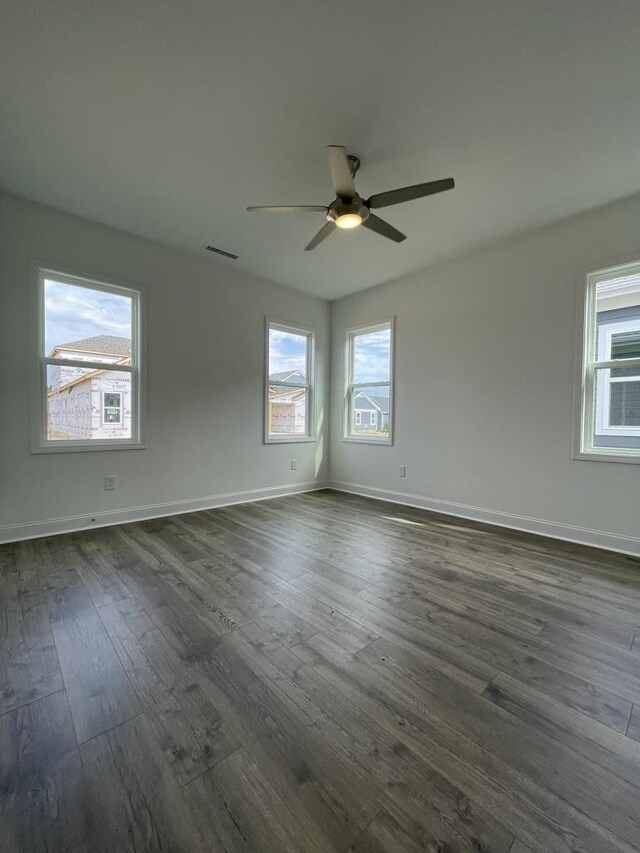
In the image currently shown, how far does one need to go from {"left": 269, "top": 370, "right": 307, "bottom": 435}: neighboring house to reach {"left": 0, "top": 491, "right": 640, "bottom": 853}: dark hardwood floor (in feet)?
8.43

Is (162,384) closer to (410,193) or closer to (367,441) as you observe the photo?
(367,441)

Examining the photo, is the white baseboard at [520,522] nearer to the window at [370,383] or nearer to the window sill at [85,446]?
the window at [370,383]

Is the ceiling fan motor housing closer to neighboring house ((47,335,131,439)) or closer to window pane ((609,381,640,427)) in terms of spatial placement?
neighboring house ((47,335,131,439))

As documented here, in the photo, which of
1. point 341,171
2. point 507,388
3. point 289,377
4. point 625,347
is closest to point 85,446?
point 289,377

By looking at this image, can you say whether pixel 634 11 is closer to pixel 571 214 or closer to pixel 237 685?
pixel 571 214

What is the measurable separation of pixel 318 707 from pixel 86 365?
135 inches

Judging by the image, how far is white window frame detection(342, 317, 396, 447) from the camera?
4605 mm

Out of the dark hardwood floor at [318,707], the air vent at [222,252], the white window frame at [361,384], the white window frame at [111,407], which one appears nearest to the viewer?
the dark hardwood floor at [318,707]

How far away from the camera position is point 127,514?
3.59 metres

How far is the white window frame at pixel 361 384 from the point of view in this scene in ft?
15.1

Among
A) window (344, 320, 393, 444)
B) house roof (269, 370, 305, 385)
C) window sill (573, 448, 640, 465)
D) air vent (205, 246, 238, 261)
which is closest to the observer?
window sill (573, 448, 640, 465)

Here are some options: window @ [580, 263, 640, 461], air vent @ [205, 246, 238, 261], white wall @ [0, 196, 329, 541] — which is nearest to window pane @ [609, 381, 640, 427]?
window @ [580, 263, 640, 461]

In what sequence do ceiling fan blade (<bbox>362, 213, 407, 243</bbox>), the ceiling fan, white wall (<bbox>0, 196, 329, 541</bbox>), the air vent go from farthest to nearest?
the air vent < white wall (<bbox>0, 196, 329, 541</bbox>) < ceiling fan blade (<bbox>362, 213, 407, 243</bbox>) < the ceiling fan

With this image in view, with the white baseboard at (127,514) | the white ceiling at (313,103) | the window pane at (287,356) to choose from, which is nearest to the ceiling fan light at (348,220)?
the white ceiling at (313,103)
